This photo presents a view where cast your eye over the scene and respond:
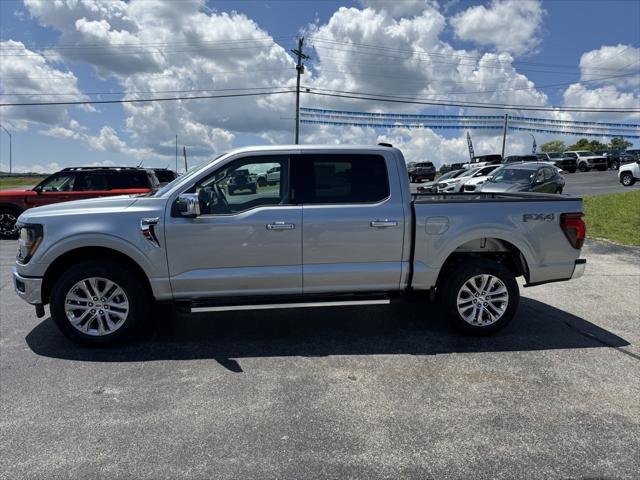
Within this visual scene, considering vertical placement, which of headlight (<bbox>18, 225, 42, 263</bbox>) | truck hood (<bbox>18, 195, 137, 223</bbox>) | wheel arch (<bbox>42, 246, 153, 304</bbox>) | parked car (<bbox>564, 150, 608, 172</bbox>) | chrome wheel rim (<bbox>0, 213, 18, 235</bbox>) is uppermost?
parked car (<bbox>564, 150, 608, 172</bbox>)

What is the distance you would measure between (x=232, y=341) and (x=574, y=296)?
4705 mm

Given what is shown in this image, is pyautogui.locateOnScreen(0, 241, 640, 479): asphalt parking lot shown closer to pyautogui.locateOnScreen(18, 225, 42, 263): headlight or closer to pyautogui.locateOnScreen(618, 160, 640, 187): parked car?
pyautogui.locateOnScreen(18, 225, 42, 263): headlight

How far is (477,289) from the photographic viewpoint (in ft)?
15.0

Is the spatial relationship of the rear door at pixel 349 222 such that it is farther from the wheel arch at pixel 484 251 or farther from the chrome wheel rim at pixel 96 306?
the chrome wheel rim at pixel 96 306

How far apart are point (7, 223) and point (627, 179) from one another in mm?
28457

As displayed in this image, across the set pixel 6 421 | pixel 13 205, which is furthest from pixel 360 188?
pixel 13 205

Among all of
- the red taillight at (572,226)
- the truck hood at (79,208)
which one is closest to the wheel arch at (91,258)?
the truck hood at (79,208)

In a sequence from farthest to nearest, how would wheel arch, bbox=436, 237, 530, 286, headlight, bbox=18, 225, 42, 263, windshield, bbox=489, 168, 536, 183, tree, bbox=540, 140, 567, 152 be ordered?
1. tree, bbox=540, 140, 567, 152
2. windshield, bbox=489, 168, 536, 183
3. wheel arch, bbox=436, 237, 530, 286
4. headlight, bbox=18, 225, 42, 263

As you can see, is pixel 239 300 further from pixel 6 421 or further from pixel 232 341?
pixel 6 421

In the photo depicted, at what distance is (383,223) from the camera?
4.34 metres

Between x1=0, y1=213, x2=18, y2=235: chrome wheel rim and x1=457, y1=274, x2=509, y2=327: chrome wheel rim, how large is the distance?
1214 centimetres

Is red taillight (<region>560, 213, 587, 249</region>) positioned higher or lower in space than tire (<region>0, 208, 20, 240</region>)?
higher

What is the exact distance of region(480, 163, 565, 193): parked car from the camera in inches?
582

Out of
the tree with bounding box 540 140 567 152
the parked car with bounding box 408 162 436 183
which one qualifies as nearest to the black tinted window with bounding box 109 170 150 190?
the parked car with bounding box 408 162 436 183
